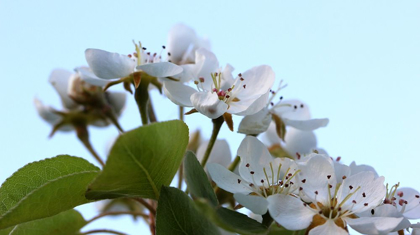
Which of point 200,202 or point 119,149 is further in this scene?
point 119,149

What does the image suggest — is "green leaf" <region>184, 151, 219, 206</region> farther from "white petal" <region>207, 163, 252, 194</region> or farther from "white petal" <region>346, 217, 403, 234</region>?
"white petal" <region>346, 217, 403, 234</region>

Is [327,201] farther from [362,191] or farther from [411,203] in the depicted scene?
[411,203]

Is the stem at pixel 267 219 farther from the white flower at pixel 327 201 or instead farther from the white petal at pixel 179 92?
the white petal at pixel 179 92

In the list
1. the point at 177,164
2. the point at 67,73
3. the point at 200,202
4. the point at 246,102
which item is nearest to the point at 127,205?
the point at 67,73

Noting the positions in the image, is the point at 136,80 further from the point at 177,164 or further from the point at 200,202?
the point at 200,202

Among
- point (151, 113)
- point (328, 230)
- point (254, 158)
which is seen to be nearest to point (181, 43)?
point (151, 113)

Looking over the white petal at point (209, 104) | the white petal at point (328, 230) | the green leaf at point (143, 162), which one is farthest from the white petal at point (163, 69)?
the white petal at point (328, 230)
